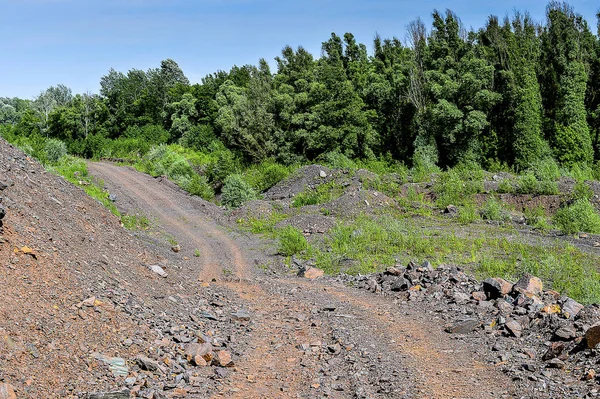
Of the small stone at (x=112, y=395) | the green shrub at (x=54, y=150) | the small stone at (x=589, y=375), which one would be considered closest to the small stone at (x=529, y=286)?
the small stone at (x=589, y=375)

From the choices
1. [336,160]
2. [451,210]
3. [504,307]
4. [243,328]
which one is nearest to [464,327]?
[504,307]

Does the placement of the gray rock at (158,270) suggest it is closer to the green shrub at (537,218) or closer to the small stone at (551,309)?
the small stone at (551,309)

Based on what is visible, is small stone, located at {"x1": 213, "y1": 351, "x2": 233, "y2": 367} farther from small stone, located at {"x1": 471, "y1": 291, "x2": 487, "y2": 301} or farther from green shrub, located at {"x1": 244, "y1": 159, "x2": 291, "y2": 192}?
green shrub, located at {"x1": 244, "y1": 159, "x2": 291, "y2": 192}

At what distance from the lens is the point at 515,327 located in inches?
298

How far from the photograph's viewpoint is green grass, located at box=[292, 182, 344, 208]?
24.7 m

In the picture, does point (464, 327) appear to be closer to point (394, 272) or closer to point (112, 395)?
point (394, 272)

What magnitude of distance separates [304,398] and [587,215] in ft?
52.9

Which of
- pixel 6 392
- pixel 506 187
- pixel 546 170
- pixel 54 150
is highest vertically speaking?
pixel 54 150

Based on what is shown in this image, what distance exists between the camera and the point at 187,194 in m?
27.4

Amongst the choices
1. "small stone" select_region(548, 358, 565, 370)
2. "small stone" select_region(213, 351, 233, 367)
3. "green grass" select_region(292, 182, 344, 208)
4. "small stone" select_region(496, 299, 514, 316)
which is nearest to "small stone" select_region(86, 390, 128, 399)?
"small stone" select_region(213, 351, 233, 367)

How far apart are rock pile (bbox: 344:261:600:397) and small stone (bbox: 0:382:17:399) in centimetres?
526

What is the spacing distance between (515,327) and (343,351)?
253cm

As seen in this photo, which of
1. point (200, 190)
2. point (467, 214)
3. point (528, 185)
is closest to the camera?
point (467, 214)

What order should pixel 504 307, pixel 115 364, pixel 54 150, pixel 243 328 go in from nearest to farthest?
pixel 115 364 < pixel 243 328 < pixel 504 307 < pixel 54 150
